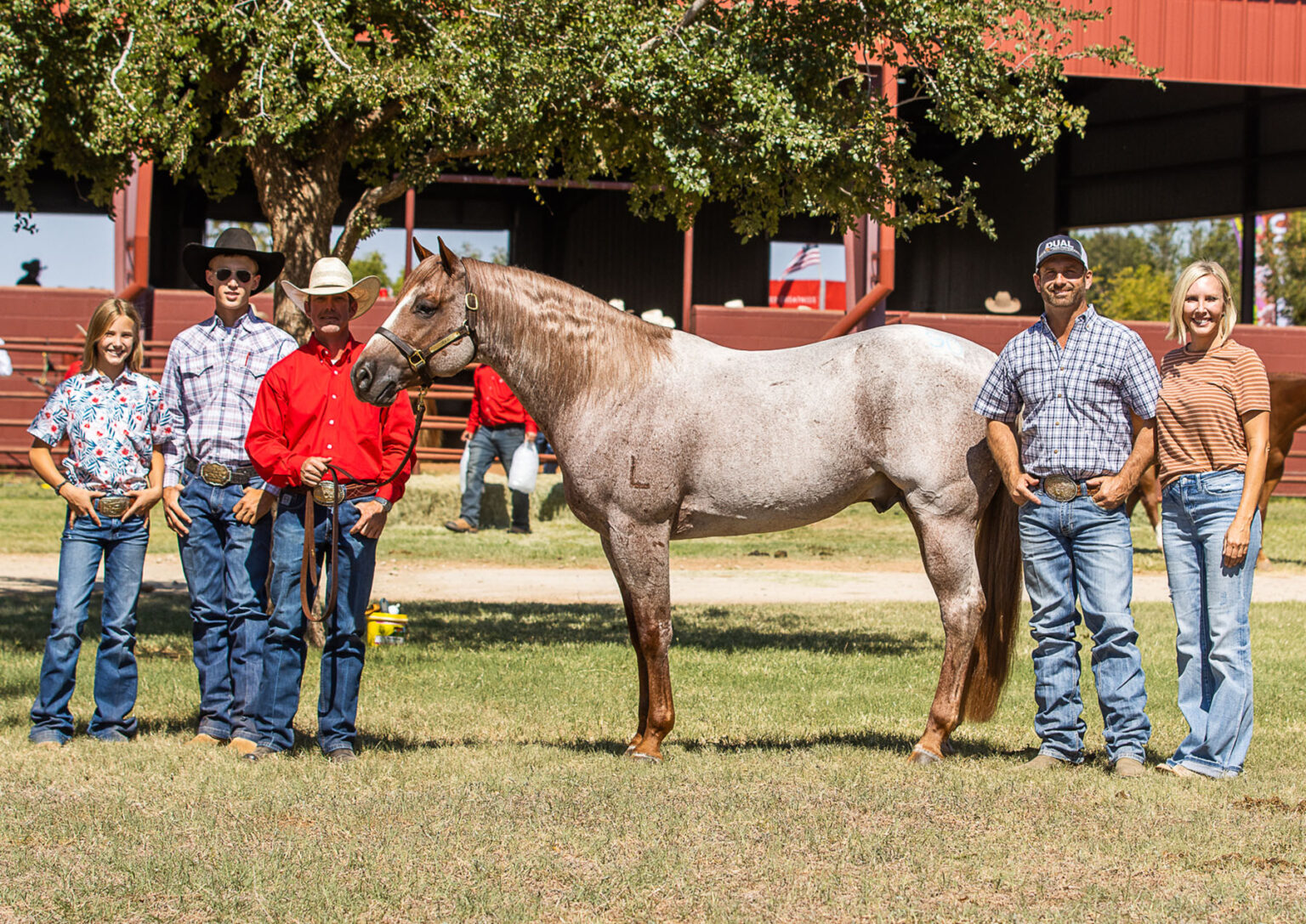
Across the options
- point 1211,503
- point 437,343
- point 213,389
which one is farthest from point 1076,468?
point 213,389

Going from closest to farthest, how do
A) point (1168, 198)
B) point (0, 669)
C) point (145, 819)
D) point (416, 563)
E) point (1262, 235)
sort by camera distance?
point (145, 819) < point (0, 669) < point (416, 563) < point (1168, 198) < point (1262, 235)

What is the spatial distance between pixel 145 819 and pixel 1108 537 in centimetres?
359

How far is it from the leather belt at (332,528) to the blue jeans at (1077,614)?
266 centimetres

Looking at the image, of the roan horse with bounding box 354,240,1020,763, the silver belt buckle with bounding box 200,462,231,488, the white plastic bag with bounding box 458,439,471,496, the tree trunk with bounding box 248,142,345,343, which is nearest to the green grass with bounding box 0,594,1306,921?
the roan horse with bounding box 354,240,1020,763

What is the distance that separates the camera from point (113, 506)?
5.57 m

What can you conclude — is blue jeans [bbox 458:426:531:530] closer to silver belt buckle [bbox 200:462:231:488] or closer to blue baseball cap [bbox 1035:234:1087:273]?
silver belt buckle [bbox 200:462:231:488]

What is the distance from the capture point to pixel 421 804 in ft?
15.4

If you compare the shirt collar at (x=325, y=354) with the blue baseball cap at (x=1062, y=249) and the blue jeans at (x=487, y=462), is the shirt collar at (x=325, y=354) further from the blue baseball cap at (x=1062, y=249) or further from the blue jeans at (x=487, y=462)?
the blue jeans at (x=487, y=462)

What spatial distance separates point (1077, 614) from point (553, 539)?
9.86 metres

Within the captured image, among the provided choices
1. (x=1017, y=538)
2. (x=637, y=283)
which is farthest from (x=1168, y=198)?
(x=1017, y=538)

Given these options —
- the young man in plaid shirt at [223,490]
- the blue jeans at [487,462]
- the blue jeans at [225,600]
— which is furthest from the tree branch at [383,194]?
the blue jeans at [487,462]

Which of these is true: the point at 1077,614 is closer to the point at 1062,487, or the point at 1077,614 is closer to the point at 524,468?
the point at 1062,487

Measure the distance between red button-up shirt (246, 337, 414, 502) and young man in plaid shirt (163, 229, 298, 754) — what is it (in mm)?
291

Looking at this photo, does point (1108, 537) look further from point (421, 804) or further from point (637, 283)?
point (637, 283)
